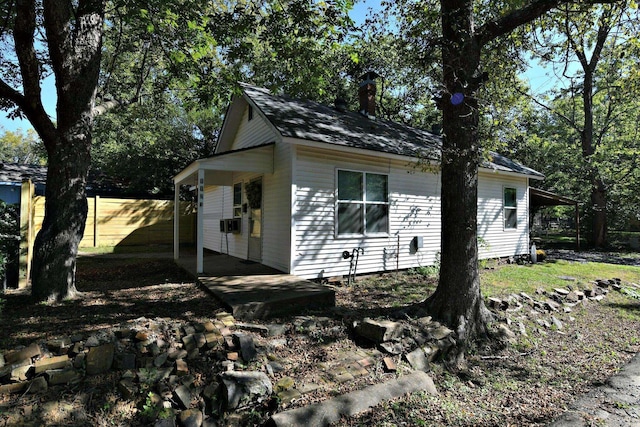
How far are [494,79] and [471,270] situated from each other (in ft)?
13.5

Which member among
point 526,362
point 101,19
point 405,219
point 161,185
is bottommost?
point 526,362

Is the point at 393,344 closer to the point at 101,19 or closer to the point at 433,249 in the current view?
the point at 433,249

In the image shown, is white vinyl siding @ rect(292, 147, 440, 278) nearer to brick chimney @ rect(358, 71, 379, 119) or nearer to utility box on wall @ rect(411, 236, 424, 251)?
utility box on wall @ rect(411, 236, 424, 251)

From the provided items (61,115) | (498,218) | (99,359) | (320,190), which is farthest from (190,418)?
(498,218)

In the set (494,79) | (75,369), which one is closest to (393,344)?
(75,369)

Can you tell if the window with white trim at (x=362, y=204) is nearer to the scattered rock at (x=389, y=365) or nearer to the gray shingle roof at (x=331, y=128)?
the gray shingle roof at (x=331, y=128)

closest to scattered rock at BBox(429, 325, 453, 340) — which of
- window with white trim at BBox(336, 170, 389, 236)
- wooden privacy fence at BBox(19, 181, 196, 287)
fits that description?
window with white trim at BBox(336, 170, 389, 236)

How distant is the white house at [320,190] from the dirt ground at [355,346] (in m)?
1.39

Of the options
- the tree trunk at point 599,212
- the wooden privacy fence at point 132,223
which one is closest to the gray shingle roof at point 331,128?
the wooden privacy fence at point 132,223

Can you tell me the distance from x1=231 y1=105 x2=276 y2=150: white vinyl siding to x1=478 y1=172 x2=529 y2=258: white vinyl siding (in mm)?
6970

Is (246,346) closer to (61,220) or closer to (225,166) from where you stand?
(61,220)

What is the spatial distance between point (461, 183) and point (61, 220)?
19.7 feet

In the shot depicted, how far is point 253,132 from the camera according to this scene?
29.9 feet

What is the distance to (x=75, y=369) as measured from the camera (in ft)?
9.04
